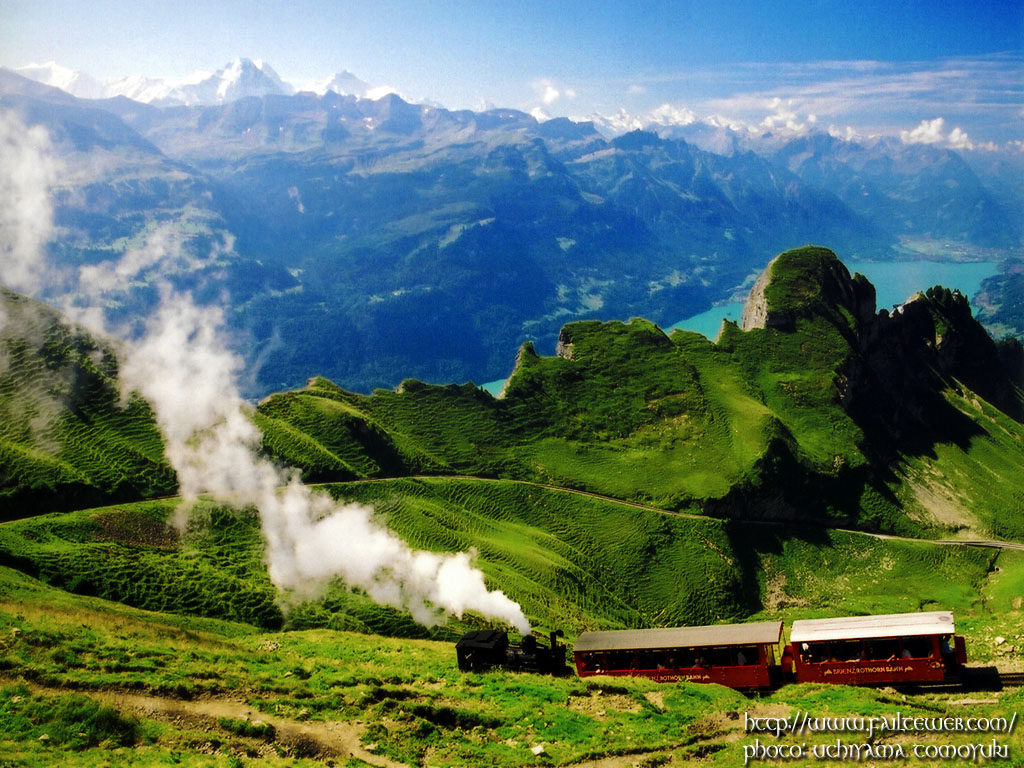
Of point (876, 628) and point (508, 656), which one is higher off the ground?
point (876, 628)

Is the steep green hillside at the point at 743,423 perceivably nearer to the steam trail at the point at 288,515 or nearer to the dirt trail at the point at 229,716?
the steam trail at the point at 288,515

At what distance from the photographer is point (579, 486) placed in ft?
356

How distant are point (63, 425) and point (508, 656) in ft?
195

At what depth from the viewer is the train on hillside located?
40219mm

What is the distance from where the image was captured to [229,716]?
33375 millimetres

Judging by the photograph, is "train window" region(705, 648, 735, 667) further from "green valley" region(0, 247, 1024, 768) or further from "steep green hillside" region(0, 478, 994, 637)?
"steep green hillside" region(0, 478, 994, 637)

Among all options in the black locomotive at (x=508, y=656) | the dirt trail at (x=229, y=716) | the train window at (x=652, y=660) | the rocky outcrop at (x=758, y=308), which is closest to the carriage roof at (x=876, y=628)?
the train window at (x=652, y=660)

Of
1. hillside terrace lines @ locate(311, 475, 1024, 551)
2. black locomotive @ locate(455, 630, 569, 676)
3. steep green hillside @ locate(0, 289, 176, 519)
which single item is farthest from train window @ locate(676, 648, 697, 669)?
hillside terrace lines @ locate(311, 475, 1024, 551)

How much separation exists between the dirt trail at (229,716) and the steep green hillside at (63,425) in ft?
132

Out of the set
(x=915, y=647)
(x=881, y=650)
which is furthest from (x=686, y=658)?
(x=915, y=647)

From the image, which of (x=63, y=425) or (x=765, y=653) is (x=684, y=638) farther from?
(x=63, y=425)

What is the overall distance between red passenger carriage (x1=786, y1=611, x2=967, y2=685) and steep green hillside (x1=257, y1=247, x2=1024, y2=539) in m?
64.0

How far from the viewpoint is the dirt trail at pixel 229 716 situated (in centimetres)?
3195

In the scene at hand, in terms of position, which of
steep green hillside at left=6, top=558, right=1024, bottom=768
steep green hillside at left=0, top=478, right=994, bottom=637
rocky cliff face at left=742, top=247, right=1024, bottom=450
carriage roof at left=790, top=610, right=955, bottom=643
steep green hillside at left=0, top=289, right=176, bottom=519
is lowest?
steep green hillside at left=6, top=558, right=1024, bottom=768
